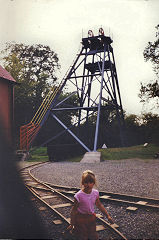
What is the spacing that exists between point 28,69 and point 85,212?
1714 centimetres

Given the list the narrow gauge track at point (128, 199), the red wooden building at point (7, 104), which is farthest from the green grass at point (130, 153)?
the red wooden building at point (7, 104)

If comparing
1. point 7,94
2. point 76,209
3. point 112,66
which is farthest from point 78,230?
point 112,66

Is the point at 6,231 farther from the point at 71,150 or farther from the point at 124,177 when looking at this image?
the point at 71,150

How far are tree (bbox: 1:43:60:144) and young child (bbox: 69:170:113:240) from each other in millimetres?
8308

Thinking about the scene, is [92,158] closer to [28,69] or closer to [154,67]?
[154,67]

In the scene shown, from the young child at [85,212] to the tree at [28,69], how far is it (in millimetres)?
8308

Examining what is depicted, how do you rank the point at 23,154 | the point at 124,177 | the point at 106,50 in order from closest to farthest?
the point at 124,177, the point at 23,154, the point at 106,50

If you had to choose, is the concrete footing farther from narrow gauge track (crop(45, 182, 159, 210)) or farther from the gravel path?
narrow gauge track (crop(45, 182, 159, 210))

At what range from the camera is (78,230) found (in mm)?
3314

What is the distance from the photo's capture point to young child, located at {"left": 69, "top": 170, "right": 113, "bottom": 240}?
3283 millimetres

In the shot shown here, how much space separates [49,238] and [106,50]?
1838 cm

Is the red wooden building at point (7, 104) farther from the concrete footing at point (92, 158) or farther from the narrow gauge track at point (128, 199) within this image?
the concrete footing at point (92, 158)

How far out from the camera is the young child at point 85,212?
3.28 metres

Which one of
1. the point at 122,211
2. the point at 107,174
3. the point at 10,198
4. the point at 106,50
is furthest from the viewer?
the point at 106,50
